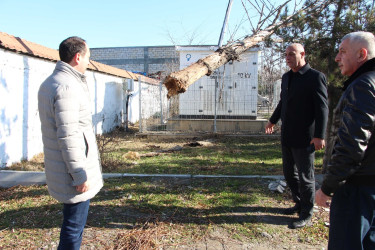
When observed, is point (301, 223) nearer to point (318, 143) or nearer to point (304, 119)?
point (318, 143)

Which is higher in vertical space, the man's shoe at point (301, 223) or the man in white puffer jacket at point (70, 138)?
the man in white puffer jacket at point (70, 138)

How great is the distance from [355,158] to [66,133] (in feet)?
6.03

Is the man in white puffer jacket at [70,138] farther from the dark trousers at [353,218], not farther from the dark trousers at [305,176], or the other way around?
the dark trousers at [305,176]

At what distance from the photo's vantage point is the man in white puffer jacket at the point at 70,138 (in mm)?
1887

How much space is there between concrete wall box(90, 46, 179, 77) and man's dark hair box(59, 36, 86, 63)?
93.8 feet

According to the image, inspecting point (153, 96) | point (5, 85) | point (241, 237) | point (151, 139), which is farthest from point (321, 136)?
point (153, 96)

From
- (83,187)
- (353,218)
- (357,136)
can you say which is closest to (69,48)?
(83,187)

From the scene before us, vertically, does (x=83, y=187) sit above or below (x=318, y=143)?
below

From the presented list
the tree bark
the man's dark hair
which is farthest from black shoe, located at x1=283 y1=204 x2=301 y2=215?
the man's dark hair

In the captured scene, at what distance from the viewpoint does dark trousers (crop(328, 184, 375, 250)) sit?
1.67 metres

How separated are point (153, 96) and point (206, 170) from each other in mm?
7026

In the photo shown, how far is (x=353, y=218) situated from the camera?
168 cm

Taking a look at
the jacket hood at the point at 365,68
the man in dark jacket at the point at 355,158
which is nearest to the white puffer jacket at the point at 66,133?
the man in dark jacket at the point at 355,158

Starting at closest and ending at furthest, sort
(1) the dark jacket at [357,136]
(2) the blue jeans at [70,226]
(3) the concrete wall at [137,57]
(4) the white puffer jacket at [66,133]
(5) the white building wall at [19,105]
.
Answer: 1. (1) the dark jacket at [357,136]
2. (4) the white puffer jacket at [66,133]
3. (2) the blue jeans at [70,226]
4. (5) the white building wall at [19,105]
5. (3) the concrete wall at [137,57]
